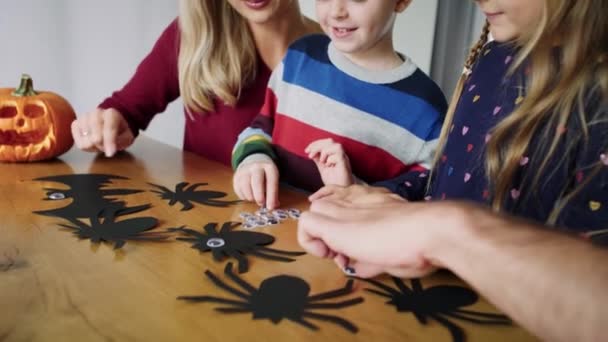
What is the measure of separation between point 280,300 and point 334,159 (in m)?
0.40

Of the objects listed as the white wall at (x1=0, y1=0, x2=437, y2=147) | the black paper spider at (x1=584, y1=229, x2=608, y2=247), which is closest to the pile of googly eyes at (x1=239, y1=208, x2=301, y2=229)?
the black paper spider at (x1=584, y1=229, x2=608, y2=247)

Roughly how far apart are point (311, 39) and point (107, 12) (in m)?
1.32

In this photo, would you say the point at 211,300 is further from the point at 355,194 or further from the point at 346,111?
the point at 346,111

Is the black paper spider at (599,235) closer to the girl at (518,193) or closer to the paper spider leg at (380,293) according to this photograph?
the girl at (518,193)

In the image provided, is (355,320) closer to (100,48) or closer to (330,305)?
(330,305)

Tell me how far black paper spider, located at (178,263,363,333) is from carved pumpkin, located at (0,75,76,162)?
2.03 ft

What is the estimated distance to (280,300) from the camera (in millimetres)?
491

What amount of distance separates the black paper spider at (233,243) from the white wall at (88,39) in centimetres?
133

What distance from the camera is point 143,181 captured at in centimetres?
89

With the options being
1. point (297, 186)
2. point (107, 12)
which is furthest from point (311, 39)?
point (107, 12)

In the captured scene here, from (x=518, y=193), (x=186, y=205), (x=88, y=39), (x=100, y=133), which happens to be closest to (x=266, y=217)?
(x=186, y=205)

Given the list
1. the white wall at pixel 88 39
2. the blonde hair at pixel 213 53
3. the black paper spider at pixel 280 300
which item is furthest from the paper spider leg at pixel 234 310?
the white wall at pixel 88 39

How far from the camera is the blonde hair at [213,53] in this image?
1.15 m

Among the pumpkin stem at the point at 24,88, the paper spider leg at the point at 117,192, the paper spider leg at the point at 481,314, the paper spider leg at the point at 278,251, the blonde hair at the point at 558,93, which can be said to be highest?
the blonde hair at the point at 558,93
